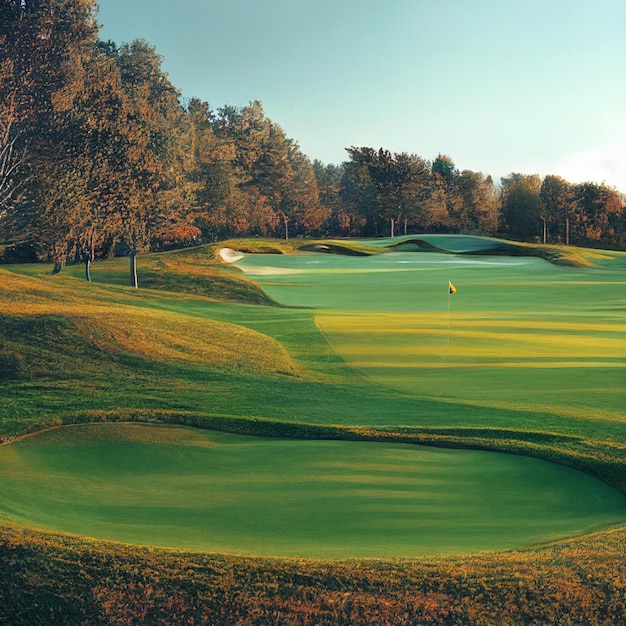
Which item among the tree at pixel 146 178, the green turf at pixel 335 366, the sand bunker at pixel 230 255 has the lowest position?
the green turf at pixel 335 366

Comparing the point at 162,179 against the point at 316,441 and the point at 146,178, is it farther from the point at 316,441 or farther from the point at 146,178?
the point at 316,441

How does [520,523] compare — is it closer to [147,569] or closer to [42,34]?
[147,569]

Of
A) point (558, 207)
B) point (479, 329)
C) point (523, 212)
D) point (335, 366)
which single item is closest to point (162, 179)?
point (479, 329)

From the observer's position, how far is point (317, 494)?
8.70 m

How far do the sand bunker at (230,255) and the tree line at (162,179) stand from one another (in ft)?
12.7

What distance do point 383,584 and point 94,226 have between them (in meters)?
26.2

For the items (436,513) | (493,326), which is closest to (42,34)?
(493,326)

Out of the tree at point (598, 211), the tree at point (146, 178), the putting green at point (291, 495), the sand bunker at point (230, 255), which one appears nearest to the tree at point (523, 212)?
the tree at point (598, 211)

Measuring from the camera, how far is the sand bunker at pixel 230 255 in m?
52.5

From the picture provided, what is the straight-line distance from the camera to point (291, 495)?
8664 millimetres

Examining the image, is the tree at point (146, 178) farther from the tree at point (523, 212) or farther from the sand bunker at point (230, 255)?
the tree at point (523, 212)

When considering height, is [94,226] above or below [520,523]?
above

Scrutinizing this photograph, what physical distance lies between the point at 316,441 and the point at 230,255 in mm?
43414

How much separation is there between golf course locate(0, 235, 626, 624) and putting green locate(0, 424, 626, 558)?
0.12 ft
